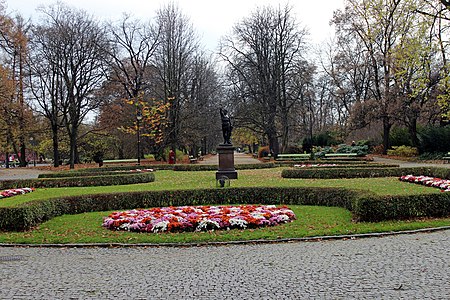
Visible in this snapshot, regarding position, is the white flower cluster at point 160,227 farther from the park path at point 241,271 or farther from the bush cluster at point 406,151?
the bush cluster at point 406,151

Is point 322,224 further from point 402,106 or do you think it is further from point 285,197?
point 402,106

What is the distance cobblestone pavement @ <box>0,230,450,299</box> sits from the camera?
5531mm

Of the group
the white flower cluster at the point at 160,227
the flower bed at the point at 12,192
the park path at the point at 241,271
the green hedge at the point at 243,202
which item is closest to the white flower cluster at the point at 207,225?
the white flower cluster at the point at 160,227

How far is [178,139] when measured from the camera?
1582 inches

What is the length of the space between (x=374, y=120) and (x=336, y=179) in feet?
67.7

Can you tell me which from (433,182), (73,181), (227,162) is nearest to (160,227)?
(433,182)

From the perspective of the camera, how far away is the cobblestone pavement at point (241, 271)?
18.1 ft

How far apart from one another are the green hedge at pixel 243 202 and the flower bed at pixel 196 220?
1793 millimetres

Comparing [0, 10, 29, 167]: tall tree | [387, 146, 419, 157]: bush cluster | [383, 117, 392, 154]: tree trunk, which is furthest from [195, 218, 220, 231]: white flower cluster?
[383, 117, 392, 154]: tree trunk

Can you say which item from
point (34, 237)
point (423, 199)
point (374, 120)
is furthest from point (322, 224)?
point (374, 120)

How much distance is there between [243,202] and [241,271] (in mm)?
7340

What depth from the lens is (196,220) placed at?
9.91 meters

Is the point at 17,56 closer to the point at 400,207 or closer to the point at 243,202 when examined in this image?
the point at 243,202

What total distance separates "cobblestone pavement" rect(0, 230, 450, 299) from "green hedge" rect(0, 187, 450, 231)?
1.64m
